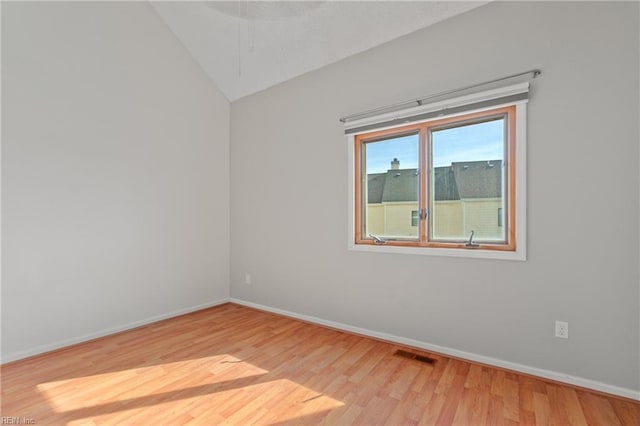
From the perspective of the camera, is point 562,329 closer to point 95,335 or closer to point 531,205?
point 531,205

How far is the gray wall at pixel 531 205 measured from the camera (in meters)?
1.85

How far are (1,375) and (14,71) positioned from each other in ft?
7.70

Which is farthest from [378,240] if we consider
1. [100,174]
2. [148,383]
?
[100,174]

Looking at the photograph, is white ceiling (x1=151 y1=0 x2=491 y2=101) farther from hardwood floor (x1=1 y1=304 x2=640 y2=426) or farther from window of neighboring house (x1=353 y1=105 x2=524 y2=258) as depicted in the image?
hardwood floor (x1=1 y1=304 x2=640 y2=426)

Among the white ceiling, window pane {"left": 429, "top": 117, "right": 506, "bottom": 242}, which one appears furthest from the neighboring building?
the white ceiling

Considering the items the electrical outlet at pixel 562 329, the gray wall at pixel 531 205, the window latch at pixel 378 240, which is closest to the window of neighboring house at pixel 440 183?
the window latch at pixel 378 240

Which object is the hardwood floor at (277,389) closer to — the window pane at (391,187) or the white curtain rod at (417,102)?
the window pane at (391,187)

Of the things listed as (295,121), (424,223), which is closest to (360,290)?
(424,223)

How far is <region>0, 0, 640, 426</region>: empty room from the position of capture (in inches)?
73.1

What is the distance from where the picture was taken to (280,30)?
2.96 meters

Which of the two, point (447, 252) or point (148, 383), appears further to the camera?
point (447, 252)

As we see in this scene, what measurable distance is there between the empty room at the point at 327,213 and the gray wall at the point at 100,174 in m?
0.02

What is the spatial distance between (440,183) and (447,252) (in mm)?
613

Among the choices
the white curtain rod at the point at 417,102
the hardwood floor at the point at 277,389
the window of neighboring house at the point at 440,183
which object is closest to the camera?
the hardwood floor at the point at 277,389
